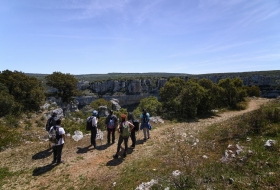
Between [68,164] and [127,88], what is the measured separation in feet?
359

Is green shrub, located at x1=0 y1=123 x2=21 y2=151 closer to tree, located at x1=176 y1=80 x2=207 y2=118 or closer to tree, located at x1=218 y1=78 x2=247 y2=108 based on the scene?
tree, located at x1=176 y1=80 x2=207 y2=118

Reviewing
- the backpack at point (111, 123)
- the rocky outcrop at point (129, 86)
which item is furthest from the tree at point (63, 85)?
the rocky outcrop at point (129, 86)

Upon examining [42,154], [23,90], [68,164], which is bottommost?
[42,154]

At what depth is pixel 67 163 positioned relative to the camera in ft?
30.8

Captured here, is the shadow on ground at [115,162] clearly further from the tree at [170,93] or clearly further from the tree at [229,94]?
the tree at [229,94]

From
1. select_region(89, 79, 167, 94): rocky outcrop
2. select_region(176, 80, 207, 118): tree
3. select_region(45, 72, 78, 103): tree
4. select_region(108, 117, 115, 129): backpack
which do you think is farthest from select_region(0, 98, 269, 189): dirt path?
select_region(89, 79, 167, 94): rocky outcrop

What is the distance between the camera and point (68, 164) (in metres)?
9.20

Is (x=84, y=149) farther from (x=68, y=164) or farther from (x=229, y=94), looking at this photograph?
(x=229, y=94)

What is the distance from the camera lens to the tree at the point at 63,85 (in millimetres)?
40812

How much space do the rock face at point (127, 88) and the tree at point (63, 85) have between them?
65.1 meters

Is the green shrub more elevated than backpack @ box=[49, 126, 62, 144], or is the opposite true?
backpack @ box=[49, 126, 62, 144]

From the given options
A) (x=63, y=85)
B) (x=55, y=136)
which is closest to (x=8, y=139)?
(x=55, y=136)

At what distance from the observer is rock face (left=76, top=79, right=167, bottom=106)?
111312 millimetres

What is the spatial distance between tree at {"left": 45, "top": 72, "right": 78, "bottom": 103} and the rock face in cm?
6510
